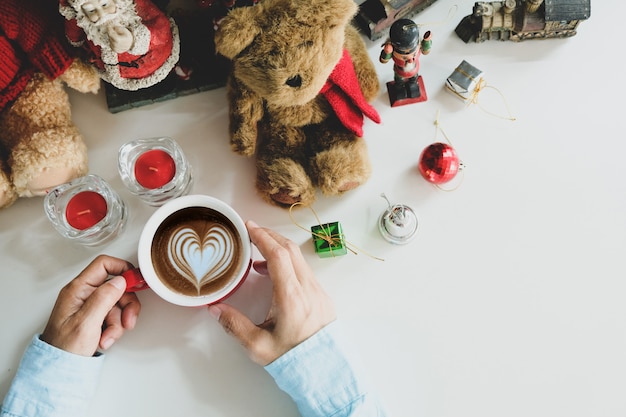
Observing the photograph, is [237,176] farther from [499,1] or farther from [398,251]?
[499,1]

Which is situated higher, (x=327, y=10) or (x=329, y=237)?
(x=327, y=10)

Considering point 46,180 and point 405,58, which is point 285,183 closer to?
point 405,58

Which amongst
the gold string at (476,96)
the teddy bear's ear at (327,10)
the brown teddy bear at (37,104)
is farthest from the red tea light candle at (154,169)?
the gold string at (476,96)

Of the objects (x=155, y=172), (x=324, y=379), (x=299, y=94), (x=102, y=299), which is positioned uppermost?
(x=299, y=94)

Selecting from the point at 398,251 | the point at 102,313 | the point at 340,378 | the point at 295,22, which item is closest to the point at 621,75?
the point at 398,251

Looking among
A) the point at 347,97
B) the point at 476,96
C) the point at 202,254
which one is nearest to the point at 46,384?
the point at 202,254

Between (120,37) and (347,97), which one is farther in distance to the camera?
(347,97)

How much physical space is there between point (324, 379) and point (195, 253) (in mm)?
287

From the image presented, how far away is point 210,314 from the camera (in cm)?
88

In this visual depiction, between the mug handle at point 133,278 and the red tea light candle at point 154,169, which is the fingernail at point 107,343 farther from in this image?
the red tea light candle at point 154,169

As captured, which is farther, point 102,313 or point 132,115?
point 132,115

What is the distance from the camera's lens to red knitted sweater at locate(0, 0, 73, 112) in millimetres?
817

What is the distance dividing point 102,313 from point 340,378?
1.26 feet

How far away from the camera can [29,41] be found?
2.73 ft
